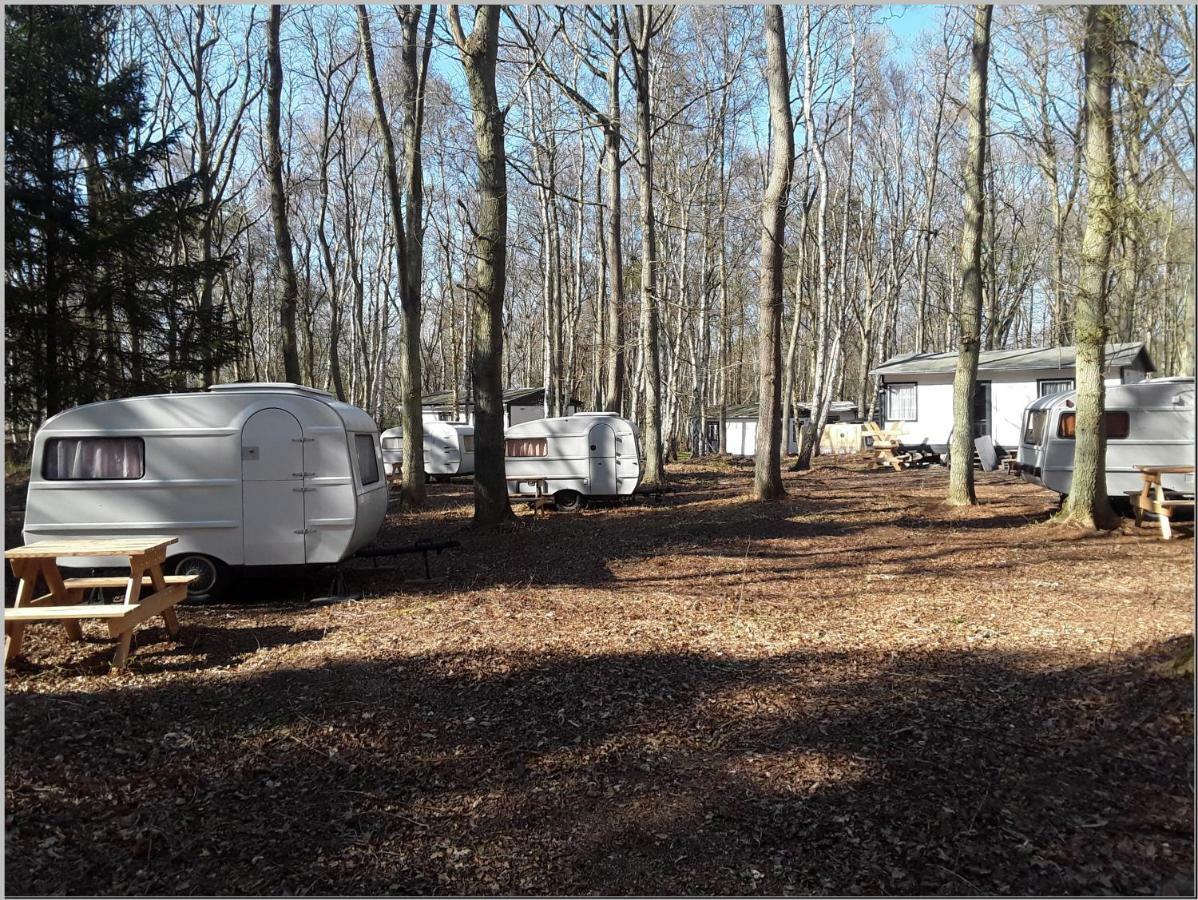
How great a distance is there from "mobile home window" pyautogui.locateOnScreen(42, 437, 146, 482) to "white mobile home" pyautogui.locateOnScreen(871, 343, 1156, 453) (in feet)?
70.8

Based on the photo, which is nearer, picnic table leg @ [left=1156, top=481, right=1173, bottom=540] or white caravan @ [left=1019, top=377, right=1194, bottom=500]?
picnic table leg @ [left=1156, top=481, right=1173, bottom=540]

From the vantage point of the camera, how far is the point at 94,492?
27.8 feet

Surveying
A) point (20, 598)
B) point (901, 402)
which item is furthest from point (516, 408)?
point (20, 598)

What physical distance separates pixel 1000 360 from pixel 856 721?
78.5 ft

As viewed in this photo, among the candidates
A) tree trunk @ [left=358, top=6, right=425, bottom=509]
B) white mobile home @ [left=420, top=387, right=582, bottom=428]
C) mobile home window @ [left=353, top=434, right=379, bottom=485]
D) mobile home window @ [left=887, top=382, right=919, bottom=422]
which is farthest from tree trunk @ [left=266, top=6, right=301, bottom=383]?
mobile home window @ [left=887, top=382, right=919, bottom=422]

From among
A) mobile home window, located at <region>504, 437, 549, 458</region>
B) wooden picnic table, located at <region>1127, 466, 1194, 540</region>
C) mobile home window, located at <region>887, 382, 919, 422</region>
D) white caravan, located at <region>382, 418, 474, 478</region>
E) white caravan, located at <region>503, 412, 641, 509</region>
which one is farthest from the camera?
mobile home window, located at <region>887, 382, 919, 422</region>

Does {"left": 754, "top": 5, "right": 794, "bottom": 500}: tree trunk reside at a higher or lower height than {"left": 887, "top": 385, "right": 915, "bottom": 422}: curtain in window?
higher

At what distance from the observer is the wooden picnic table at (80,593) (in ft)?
19.0

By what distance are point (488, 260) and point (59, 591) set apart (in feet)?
22.4

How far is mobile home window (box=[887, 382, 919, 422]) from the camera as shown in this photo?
85.0 feet

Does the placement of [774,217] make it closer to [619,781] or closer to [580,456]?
[580,456]

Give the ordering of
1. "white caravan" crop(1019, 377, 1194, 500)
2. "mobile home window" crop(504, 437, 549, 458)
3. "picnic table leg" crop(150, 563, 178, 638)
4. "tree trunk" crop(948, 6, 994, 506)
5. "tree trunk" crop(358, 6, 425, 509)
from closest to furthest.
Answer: "picnic table leg" crop(150, 563, 178, 638), "white caravan" crop(1019, 377, 1194, 500), "tree trunk" crop(948, 6, 994, 506), "tree trunk" crop(358, 6, 425, 509), "mobile home window" crop(504, 437, 549, 458)

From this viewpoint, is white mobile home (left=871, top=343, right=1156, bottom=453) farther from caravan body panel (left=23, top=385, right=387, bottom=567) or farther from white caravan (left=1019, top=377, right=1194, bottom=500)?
caravan body panel (left=23, top=385, right=387, bottom=567)

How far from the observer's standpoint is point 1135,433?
461 inches
